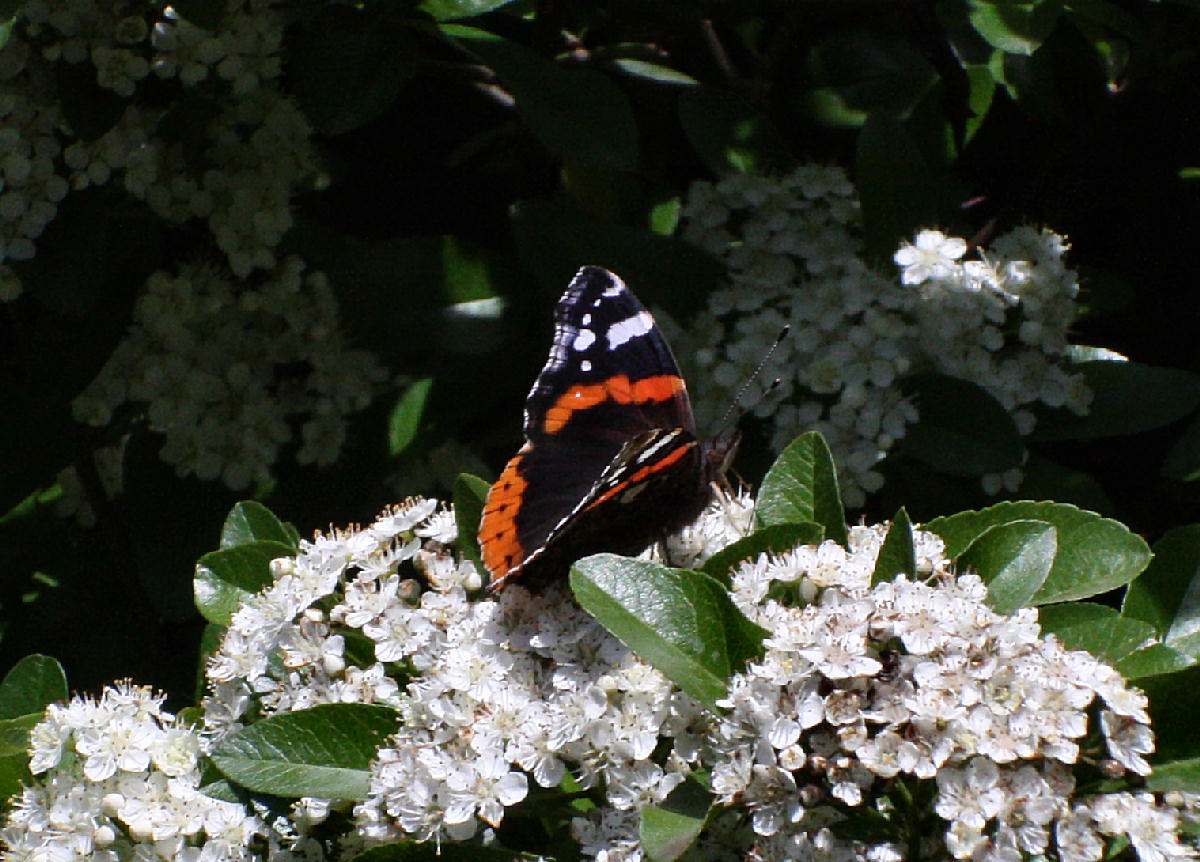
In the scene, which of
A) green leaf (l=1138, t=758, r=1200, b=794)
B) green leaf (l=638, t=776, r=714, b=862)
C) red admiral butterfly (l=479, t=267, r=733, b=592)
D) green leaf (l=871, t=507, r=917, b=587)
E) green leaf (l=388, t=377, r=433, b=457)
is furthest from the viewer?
green leaf (l=388, t=377, r=433, b=457)

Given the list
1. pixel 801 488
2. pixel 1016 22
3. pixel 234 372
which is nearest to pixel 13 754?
pixel 234 372

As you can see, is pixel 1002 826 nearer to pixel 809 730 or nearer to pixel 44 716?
pixel 809 730

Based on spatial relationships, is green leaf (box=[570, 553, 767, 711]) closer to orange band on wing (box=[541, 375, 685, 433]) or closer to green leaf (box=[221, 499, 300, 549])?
orange band on wing (box=[541, 375, 685, 433])

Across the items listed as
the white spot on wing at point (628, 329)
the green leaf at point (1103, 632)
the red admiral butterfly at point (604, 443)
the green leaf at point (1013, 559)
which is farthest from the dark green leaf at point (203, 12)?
the green leaf at point (1103, 632)

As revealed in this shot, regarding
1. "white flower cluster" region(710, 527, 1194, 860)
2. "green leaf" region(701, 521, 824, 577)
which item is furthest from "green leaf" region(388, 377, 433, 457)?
"white flower cluster" region(710, 527, 1194, 860)

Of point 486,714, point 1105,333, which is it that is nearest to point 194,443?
point 486,714
